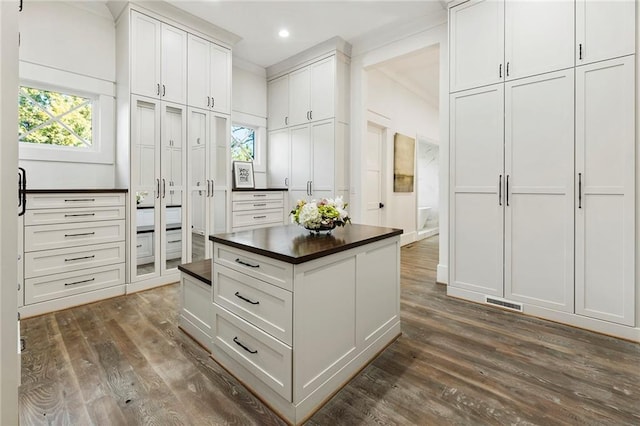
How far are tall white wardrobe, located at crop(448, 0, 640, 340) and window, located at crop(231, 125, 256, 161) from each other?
3132 millimetres

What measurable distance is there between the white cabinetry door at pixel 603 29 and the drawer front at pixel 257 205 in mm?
3660

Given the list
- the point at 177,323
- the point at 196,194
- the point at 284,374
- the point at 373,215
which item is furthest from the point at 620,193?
the point at 196,194

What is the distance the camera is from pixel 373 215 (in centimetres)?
504

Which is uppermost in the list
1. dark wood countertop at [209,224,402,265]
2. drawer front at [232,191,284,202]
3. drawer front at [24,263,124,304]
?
drawer front at [232,191,284,202]

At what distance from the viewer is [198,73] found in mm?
3670

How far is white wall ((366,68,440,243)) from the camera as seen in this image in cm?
486

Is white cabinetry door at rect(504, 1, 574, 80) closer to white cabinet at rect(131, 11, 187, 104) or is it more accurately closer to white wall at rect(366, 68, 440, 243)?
white wall at rect(366, 68, 440, 243)

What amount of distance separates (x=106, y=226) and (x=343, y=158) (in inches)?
114

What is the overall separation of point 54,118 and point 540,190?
4735 mm

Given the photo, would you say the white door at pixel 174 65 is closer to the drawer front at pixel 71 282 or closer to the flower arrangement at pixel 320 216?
the drawer front at pixel 71 282

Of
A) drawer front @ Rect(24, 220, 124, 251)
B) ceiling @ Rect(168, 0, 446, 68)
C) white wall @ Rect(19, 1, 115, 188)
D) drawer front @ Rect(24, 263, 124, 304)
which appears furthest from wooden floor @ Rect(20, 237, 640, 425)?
ceiling @ Rect(168, 0, 446, 68)

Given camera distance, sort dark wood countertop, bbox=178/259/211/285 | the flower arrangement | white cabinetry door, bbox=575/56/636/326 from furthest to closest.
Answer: white cabinetry door, bbox=575/56/636/326 < dark wood countertop, bbox=178/259/211/285 < the flower arrangement

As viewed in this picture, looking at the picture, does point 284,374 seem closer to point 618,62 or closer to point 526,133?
point 526,133

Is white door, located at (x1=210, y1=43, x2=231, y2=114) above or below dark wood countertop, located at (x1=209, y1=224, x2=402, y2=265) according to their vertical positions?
above
